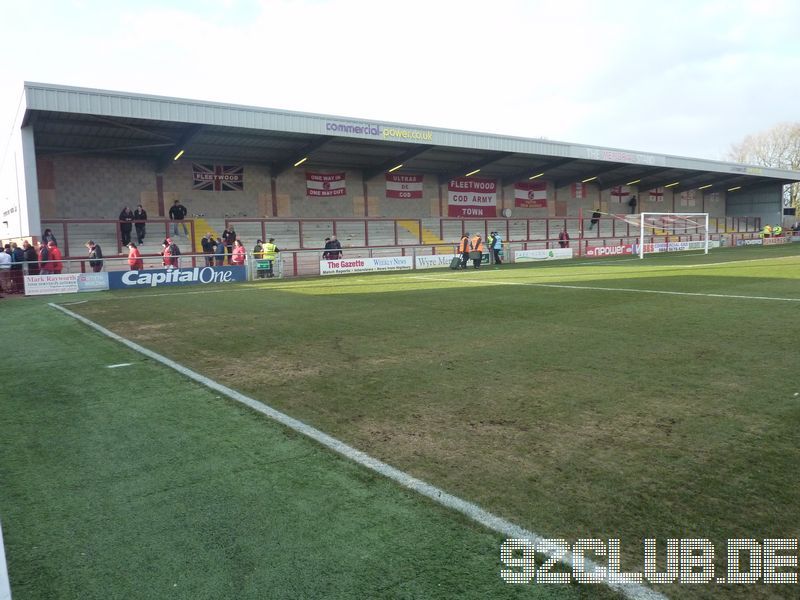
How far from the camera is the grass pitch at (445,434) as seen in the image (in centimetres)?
301

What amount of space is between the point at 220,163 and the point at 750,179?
1843 inches

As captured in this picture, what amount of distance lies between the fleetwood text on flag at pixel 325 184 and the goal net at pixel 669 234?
18.3 meters

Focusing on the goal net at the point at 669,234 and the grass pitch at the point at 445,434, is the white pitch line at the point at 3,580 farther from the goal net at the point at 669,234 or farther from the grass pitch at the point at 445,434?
the goal net at the point at 669,234

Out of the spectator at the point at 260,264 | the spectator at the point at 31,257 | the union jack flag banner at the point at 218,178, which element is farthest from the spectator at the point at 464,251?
the spectator at the point at 31,257

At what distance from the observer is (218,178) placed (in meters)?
31.1

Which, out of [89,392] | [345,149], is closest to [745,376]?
[89,392]

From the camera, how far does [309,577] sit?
266 centimetres

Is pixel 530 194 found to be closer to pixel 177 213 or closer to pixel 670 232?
pixel 670 232

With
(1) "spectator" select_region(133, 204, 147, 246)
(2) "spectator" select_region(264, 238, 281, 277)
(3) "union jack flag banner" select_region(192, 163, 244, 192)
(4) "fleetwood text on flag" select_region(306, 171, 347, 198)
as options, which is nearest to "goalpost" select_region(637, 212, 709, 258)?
(4) "fleetwood text on flag" select_region(306, 171, 347, 198)

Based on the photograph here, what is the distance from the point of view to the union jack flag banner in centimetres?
3056

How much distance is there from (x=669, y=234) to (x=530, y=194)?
10.0m

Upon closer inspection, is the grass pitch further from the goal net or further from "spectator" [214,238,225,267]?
the goal net

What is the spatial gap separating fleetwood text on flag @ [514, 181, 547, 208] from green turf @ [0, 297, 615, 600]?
127 feet

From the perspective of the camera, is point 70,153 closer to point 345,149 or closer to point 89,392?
point 345,149
